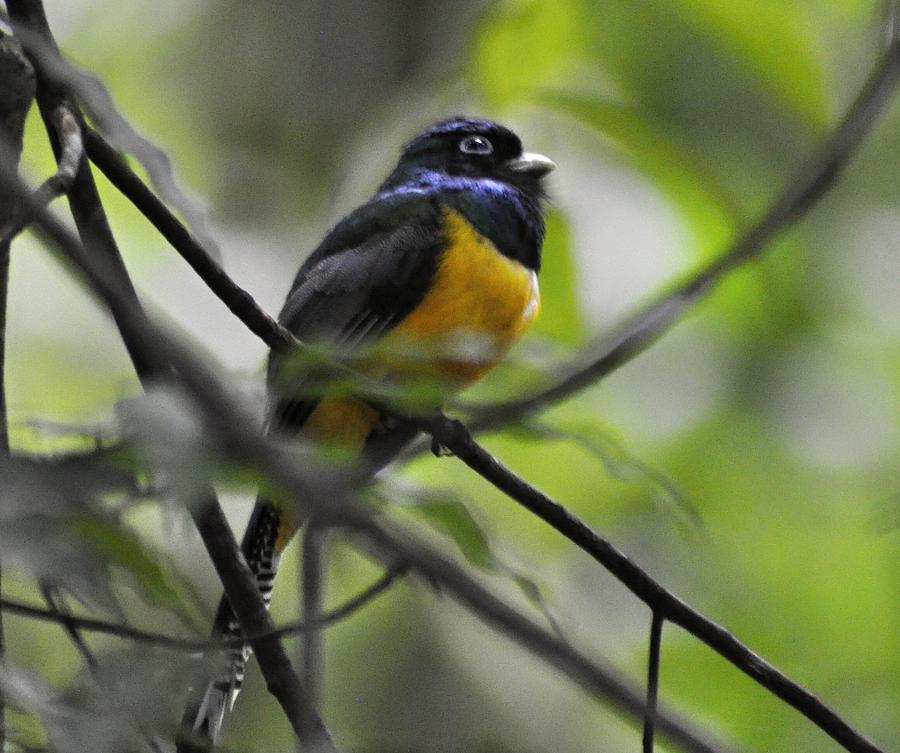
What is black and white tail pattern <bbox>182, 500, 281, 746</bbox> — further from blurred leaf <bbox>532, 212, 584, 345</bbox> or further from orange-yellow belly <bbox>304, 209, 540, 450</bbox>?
blurred leaf <bbox>532, 212, 584, 345</bbox>

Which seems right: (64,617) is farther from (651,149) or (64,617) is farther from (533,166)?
(533,166)

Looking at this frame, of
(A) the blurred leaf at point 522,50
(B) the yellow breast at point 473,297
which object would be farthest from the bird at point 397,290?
(A) the blurred leaf at point 522,50

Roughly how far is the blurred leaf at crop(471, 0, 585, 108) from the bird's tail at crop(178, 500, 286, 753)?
3.98 ft

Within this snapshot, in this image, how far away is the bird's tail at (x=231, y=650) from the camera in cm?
173

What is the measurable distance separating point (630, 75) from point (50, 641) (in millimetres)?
2953

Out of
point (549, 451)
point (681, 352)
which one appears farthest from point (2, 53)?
point (681, 352)

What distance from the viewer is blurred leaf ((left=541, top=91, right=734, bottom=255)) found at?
3.14m

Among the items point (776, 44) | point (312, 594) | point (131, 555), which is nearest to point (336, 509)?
point (131, 555)

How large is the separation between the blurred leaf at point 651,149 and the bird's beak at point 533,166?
2.51ft

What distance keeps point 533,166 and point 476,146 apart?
0.20 meters

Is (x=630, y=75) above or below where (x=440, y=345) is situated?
above

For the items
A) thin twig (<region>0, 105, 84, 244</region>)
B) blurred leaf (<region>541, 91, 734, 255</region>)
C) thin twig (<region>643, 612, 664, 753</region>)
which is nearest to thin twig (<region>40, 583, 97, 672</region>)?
thin twig (<region>0, 105, 84, 244</region>)

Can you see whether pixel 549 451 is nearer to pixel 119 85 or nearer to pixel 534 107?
pixel 534 107

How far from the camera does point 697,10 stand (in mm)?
3539
